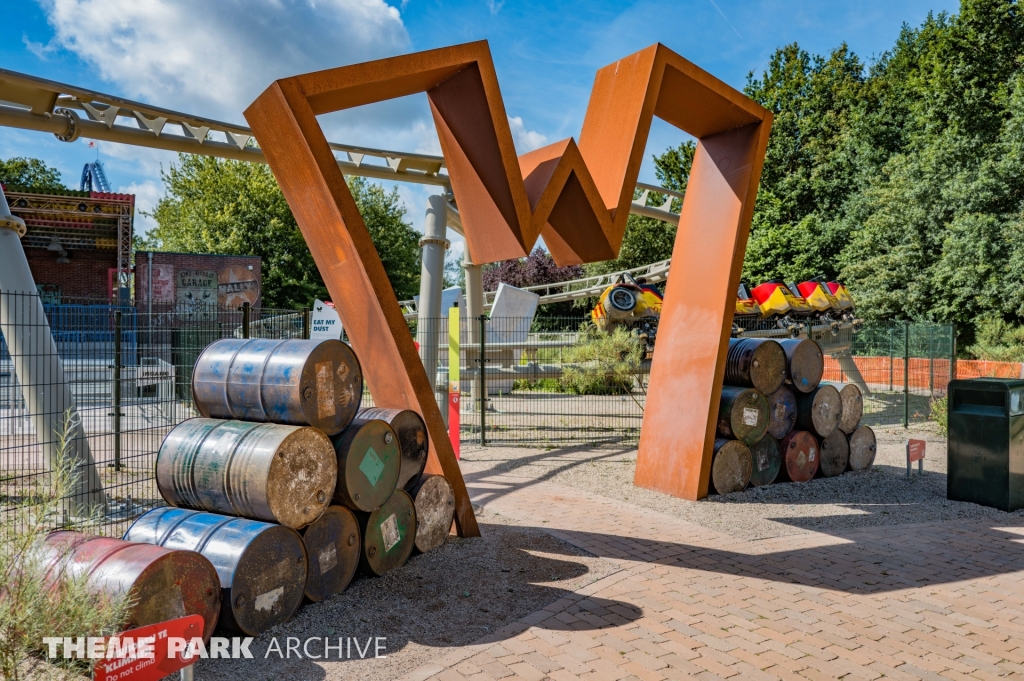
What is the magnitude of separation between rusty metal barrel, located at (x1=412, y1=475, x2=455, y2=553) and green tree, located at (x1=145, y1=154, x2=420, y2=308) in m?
32.0

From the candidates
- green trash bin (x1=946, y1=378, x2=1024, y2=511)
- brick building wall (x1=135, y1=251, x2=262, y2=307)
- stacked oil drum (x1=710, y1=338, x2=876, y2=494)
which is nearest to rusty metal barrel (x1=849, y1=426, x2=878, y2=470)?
stacked oil drum (x1=710, y1=338, x2=876, y2=494)

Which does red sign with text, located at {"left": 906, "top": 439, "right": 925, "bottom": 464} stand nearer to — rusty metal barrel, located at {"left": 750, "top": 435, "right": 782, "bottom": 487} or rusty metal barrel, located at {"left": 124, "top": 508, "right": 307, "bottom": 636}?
rusty metal barrel, located at {"left": 750, "top": 435, "right": 782, "bottom": 487}

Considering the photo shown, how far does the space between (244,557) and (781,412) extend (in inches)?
270

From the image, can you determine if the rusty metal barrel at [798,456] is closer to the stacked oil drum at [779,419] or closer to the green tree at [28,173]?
the stacked oil drum at [779,419]

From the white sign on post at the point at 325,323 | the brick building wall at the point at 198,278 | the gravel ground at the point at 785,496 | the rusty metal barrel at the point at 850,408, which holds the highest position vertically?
the brick building wall at the point at 198,278

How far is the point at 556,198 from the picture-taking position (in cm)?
655

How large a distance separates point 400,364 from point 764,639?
348 cm

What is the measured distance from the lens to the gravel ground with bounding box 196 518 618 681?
12.9 feet

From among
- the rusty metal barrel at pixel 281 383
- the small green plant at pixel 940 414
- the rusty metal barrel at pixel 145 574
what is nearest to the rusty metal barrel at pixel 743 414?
the rusty metal barrel at pixel 281 383

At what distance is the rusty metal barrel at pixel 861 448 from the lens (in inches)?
375

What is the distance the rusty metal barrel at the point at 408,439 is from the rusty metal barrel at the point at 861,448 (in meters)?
6.49

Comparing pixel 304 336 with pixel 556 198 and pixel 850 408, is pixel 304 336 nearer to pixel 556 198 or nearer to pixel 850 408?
pixel 556 198

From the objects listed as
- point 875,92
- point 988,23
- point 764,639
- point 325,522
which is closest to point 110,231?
point 325,522

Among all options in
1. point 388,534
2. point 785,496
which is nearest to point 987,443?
point 785,496
